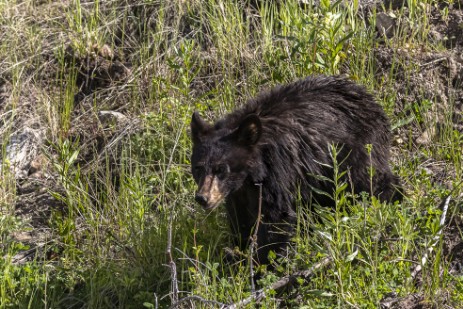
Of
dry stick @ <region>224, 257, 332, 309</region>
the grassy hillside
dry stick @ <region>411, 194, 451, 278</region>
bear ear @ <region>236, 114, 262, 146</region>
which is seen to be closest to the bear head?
bear ear @ <region>236, 114, 262, 146</region>

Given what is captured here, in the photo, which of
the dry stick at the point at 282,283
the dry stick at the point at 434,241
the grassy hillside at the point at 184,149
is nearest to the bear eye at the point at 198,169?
the grassy hillside at the point at 184,149

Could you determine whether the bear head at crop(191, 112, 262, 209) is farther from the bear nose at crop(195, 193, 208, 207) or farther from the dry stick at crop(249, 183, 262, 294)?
the dry stick at crop(249, 183, 262, 294)

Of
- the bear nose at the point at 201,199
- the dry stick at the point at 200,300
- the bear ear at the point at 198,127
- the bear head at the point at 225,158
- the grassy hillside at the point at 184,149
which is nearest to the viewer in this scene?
the dry stick at the point at 200,300

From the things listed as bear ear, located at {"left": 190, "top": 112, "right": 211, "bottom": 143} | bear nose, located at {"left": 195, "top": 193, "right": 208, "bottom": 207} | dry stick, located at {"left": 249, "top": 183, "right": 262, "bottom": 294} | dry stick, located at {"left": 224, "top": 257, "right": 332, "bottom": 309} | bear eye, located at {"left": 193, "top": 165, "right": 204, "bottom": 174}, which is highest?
bear ear, located at {"left": 190, "top": 112, "right": 211, "bottom": 143}

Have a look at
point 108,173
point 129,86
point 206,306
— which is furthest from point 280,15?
point 206,306

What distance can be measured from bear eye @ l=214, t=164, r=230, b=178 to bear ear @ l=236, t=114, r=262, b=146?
0.62ft

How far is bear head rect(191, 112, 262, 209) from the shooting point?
610 cm

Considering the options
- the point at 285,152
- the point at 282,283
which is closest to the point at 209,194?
the point at 285,152

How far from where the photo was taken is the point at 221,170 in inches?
242

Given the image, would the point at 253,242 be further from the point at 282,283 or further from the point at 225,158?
the point at 225,158

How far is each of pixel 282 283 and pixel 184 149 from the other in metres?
1.60

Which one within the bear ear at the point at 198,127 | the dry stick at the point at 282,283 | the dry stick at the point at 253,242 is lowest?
the dry stick at the point at 282,283

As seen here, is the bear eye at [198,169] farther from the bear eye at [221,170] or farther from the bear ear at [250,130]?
the bear ear at [250,130]

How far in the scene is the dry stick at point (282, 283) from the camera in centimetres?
548
